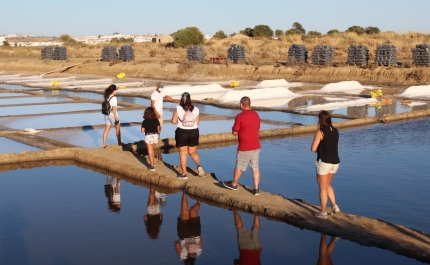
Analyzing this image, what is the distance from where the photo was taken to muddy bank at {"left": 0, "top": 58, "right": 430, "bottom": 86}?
94.2 feet

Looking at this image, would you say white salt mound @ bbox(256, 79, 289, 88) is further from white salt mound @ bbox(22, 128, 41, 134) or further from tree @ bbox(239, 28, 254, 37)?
tree @ bbox(239, 28, 254, 37)

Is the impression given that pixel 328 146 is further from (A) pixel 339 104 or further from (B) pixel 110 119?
(A) pixel 339 104

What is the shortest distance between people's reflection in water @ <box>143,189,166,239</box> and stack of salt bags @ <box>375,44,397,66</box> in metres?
24.4

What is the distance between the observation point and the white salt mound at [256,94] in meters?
22.1

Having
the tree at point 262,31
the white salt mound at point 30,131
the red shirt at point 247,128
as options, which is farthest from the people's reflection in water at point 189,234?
the tree at point 262,31

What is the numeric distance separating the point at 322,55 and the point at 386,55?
4083mm

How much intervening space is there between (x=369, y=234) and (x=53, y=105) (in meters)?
16.7

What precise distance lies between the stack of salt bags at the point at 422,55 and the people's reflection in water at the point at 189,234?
24.1 m

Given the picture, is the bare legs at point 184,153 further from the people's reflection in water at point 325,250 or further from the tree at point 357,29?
the tree at point 357,29

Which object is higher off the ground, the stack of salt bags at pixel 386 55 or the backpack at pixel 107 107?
the stack of salt bags at pixel 386 55

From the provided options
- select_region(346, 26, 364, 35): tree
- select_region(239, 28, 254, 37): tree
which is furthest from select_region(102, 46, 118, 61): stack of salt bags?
select_region(239, 28, 254, 37): tree

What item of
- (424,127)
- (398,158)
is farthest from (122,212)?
(424,127)

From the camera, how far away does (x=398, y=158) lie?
36.4 ft

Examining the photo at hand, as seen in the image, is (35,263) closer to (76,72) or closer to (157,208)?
(157,208)
